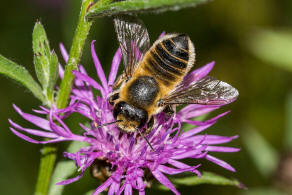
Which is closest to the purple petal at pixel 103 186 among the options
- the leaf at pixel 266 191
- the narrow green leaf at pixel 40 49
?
the narrow green leaf at pixel 40 49

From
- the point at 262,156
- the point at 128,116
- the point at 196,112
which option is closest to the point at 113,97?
the point at 128,116

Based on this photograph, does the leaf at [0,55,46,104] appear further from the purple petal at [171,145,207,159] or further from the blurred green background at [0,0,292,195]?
the blurred green background at [0,0,292,195]

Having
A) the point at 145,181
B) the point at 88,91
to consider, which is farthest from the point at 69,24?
the point at 145,181

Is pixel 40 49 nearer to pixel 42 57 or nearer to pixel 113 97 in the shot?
pixel 42 57

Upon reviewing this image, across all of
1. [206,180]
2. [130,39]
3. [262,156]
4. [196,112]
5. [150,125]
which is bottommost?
[262,156]

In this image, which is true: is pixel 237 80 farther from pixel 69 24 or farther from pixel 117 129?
pixel 117 129

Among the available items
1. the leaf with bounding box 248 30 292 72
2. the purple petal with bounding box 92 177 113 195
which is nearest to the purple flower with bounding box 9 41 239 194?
the purple petal with bounding box 92 177 113 195
